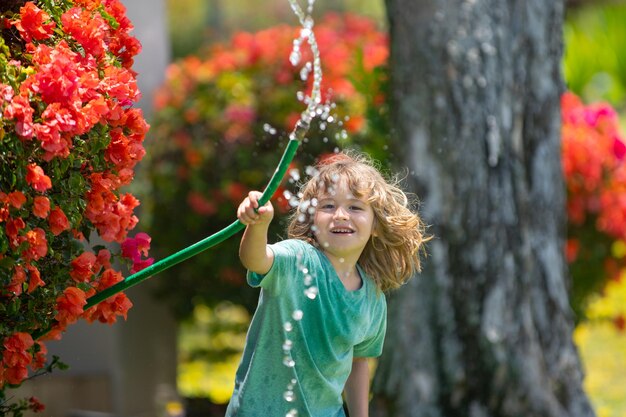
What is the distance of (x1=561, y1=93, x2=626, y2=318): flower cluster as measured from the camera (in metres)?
6.05

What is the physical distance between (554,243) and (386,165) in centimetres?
80

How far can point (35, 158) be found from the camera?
258 centimetres

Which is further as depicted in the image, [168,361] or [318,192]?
[168,361]

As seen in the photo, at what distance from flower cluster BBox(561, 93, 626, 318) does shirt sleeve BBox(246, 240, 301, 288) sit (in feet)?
11.6

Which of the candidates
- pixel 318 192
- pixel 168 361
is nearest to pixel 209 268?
pixel 168 361

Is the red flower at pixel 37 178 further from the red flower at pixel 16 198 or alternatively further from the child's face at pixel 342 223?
the child's face at pixel 342 223

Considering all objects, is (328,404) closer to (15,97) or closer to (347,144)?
(15,97)

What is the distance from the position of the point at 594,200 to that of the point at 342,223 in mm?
3590

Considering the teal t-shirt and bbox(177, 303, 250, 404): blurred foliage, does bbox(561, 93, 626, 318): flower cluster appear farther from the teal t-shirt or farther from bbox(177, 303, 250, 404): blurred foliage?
the teal t-shirt

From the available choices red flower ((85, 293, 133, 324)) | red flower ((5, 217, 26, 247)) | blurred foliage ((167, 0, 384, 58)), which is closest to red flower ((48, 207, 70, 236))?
red flower ((5, 217, 26, 247))

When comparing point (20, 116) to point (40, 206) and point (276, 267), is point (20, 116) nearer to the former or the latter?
point (40, 206)

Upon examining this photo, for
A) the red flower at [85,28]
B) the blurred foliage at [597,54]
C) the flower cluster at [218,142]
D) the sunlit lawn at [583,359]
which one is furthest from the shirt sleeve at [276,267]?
the blurred foliage at [597,54]

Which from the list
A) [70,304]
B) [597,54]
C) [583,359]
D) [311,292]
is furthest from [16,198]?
[597,54]

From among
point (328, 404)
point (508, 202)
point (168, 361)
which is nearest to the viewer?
point (328, 404)
